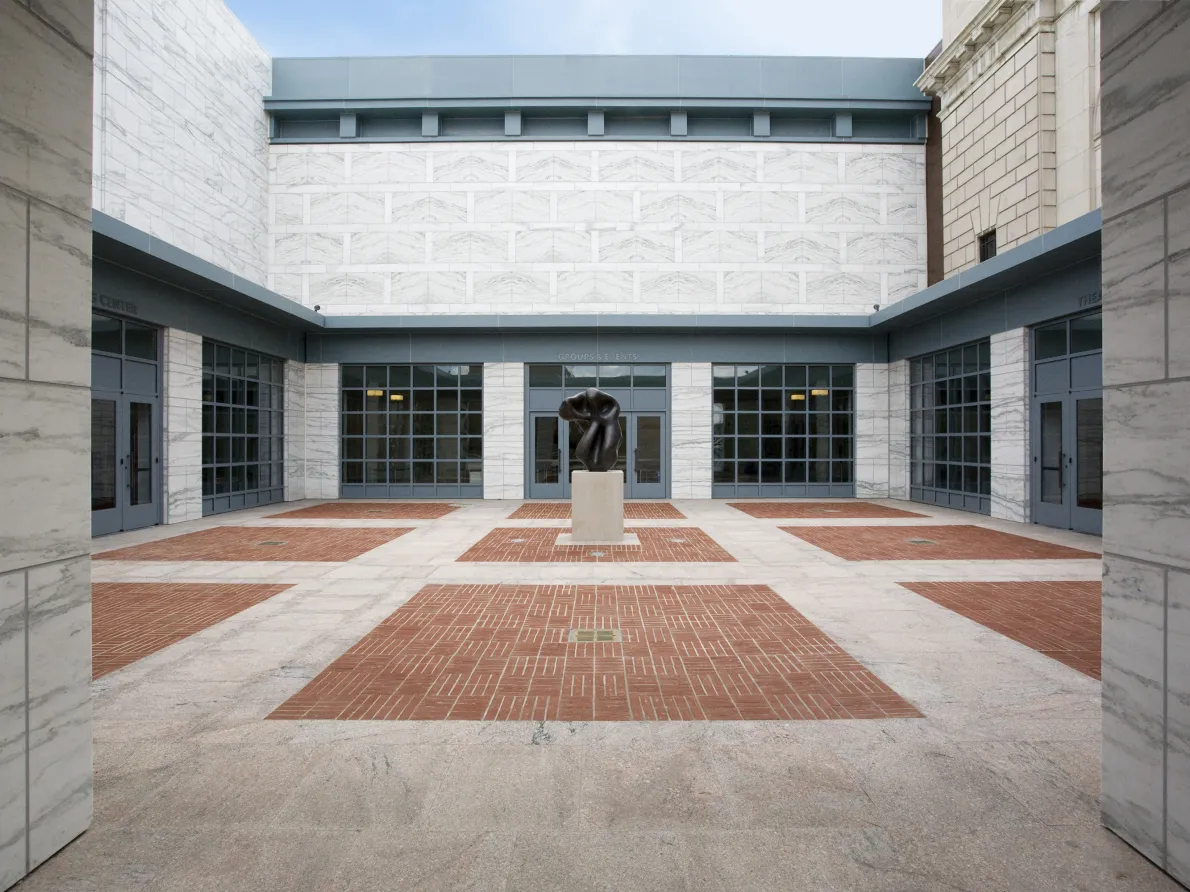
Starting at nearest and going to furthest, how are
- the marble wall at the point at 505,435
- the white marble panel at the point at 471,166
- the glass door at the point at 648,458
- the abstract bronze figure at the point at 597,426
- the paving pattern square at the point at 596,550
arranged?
the paving pattern square at the point at 596,550 → the abstract bronze figure at the point at 597,426 → the marble wall at the point at 505,435 → the glass door at the point at 648,458 → the white marble panel at the point at 471,166

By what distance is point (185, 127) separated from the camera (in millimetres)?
17812

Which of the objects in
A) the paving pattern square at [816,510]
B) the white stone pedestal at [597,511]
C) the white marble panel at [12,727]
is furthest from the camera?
the paving pattern square at [816,510]

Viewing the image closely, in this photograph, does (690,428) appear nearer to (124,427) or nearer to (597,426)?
(597,426)

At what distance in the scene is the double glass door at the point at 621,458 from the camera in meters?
21.8

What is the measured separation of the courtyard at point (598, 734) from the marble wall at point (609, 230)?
14.3 metres

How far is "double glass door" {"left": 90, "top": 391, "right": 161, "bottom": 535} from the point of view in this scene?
1374 cm

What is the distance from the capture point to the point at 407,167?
872 inches

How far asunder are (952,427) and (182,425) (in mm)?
19070

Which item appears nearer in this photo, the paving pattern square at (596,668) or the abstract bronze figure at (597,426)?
the paving pattern square at (596,668)

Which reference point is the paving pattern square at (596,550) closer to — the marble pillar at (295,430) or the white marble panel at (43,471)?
the white marble panel at (43,471)

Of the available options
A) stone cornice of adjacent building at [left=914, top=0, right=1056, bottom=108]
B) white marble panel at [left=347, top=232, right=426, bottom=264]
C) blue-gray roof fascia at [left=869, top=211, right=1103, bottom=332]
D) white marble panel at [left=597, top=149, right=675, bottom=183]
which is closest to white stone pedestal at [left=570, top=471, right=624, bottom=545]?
blue-gray roof fascia at [left=869, top=211, right=1103, bottom=332]

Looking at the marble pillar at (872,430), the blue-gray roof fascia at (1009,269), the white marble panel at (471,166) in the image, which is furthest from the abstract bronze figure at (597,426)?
the white marble panel at (471,166)

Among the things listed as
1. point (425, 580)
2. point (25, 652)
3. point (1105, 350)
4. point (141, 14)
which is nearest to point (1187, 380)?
point (1105, 350)

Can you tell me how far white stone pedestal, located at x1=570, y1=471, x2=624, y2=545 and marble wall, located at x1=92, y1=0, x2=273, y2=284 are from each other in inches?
477
